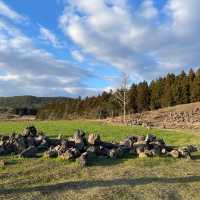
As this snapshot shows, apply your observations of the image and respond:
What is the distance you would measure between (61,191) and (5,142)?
5436 millimetres

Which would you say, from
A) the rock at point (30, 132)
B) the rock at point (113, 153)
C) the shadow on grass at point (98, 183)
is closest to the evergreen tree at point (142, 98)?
the rock at point (30, 132)

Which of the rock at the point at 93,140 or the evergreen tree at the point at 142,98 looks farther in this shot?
the evergreen tree at the point at 142,98

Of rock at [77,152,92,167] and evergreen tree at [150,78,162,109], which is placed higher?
evergreen tree at [150,78,162,109]

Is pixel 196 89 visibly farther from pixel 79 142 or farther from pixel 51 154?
pixel 51 154

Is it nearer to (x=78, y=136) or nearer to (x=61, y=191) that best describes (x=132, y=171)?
(x=61, y=191)

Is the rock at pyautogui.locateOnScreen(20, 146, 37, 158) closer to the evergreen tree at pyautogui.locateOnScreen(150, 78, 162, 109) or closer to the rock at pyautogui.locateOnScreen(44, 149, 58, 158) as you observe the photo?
the rock at pyautogui.locateOnScreen(44, 149, 58, 158)

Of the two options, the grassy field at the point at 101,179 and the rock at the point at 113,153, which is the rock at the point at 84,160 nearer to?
the grassy field at the point at 101,179

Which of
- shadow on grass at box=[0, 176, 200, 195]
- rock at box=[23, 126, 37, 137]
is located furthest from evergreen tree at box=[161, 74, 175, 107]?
shadow on grass at box=[0, 176, 200, 195]

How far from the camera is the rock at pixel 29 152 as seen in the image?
12.4 metres

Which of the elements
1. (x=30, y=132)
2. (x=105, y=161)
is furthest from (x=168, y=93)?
(x=105, y=161)

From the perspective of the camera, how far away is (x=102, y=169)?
10898 mm

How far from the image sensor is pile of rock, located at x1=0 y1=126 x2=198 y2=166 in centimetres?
1226

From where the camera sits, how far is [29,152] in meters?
12.6

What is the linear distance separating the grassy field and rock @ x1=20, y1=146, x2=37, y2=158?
0.35m
